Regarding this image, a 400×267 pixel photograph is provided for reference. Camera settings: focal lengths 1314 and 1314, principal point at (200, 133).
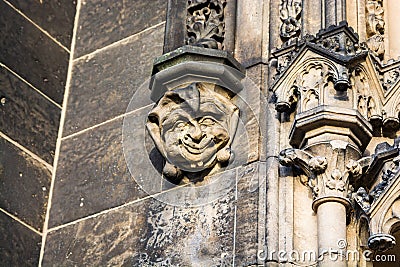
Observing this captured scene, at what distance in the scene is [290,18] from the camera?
4.92 m

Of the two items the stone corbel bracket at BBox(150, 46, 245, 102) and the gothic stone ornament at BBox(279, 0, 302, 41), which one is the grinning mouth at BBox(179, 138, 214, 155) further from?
the gothic stone ornament at BBox(279, 0, 302, 41)

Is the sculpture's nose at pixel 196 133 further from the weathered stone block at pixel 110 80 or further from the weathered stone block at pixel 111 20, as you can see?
the weathered stone block at pixel 111 20

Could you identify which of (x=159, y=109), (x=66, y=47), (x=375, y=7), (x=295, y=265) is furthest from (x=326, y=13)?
(x=66, y=47)

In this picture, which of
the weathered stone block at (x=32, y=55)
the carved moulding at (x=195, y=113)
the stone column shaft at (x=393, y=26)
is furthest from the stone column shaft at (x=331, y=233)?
the weathered stone block at (x=32, y=55)

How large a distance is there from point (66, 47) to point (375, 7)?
147cm

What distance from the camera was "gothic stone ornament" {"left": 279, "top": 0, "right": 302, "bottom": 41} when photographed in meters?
4.89

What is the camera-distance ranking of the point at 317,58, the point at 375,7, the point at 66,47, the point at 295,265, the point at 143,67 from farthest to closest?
the point at 66,47, the point at 143,67, the point at 375,7, the point at 317,58, the point at 295,265

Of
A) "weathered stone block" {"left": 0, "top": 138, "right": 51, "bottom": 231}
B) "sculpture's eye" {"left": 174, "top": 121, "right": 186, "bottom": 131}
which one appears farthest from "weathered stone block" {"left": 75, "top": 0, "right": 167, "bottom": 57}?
"sculpture's eye" {"left": 174, "top": 121, "right": 186, "bottom": 131}

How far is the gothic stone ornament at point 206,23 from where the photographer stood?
5.08 m

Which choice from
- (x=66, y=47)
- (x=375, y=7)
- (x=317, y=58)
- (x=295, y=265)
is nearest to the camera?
(x=295, y=265)

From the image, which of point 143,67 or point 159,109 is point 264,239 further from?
point 143,67

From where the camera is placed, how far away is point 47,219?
527 centimetres

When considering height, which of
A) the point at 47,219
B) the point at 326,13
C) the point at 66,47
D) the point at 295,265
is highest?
the point at 66,47

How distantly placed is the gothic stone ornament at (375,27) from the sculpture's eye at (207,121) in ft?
2.10
